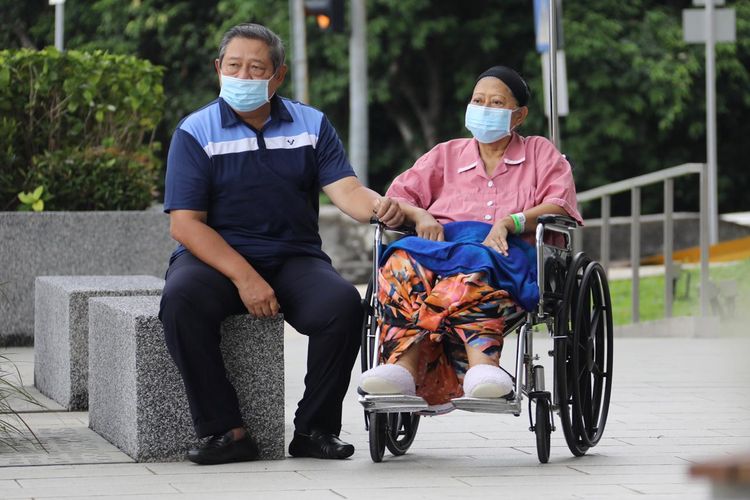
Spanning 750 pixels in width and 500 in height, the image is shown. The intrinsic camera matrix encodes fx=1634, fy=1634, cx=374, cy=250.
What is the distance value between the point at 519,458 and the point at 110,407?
1527mm

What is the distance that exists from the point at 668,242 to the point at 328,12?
6.68m

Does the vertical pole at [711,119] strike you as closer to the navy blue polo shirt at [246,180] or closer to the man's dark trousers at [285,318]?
the navy blue polo shirt at [246,180]

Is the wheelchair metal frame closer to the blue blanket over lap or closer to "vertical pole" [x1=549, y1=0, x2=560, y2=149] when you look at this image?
the blue blanket over lap

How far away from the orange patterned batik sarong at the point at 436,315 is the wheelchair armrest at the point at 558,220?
292mm

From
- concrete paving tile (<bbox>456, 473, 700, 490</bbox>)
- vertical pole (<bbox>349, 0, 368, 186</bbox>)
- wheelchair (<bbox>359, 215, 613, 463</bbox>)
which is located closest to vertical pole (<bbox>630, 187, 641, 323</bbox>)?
wheelchair (<bbox>359, 215, 613, 463</bbox>)

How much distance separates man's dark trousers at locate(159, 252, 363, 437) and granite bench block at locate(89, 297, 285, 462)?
0.21 feet

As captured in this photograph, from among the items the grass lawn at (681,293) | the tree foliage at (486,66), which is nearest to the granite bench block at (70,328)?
the grass lawn at (681,293)

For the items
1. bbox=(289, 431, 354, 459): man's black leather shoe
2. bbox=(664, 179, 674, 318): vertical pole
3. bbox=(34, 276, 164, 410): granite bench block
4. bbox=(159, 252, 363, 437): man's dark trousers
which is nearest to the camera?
bbox=(159, 252, 363, 437): man's dark trousers

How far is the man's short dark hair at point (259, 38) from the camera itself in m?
5.90

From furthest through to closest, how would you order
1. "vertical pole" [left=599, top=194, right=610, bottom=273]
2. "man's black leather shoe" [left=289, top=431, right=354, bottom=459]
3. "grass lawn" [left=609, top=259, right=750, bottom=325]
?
"grass lawn" [left=609, top=259, right=750, bottom=325]
"vertical pole" [left=599, top=194, right=610, bottom=273]
"man's black leather shoe" [left=289, top=431, right=354, bottom=459]

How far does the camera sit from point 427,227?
5.64 meters

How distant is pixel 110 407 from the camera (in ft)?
19.9

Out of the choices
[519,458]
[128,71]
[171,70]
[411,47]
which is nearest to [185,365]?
[519,458]

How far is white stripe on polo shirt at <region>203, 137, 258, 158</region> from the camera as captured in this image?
5.83 metres
